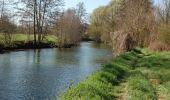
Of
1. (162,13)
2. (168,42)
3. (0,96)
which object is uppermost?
(162,13)

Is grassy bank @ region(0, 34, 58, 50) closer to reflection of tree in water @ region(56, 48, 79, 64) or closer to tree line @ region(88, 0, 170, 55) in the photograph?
reflection of tree in water @ region(56, 48, 79, 64)

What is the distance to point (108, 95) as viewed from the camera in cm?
1314

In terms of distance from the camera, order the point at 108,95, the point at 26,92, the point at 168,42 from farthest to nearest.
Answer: the point at 168,42 → the point at 26,92 → the point at 108,95

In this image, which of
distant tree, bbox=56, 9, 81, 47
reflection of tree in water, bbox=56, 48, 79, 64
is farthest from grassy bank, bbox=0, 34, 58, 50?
reflection of tree in water, bbox=56, 48, 79, 64

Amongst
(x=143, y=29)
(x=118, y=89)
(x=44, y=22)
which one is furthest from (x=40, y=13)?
(x=118, y=89)

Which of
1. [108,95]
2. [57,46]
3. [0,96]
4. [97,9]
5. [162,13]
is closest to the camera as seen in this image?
[108,95]

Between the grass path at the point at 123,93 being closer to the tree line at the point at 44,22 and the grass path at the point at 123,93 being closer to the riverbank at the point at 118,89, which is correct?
the riverbank at the point at 118,89

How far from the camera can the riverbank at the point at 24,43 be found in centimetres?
5297

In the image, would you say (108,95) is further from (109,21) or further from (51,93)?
(109,21)

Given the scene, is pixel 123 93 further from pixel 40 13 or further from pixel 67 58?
pixel 40 13

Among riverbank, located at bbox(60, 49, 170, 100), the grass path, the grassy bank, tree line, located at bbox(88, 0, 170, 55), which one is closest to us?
riverbank, located at bbox(60, 49, 170, 100)

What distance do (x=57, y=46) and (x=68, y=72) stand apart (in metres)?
39.1

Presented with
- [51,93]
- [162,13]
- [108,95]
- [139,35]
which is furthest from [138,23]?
[108,95]

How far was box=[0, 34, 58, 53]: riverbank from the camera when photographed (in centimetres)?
5297
